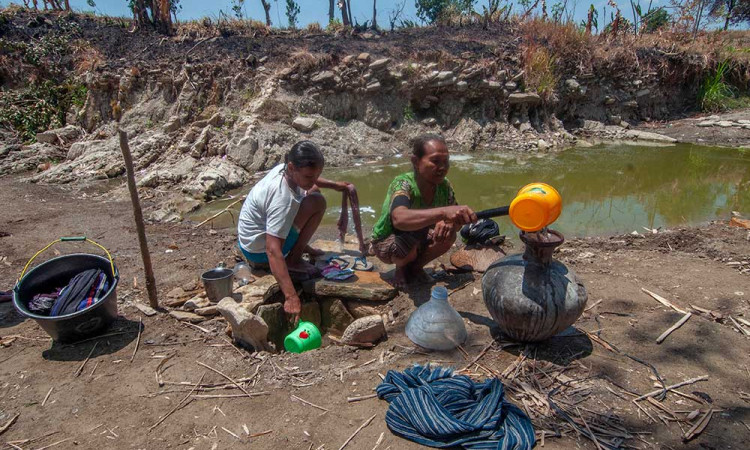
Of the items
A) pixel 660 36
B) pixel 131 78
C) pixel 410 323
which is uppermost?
pixel 660 36

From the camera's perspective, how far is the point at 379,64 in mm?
10258

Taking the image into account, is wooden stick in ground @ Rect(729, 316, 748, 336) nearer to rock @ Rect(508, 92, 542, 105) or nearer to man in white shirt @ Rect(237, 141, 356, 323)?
man in white shirt @ Rect(237, 141, 356, 323)

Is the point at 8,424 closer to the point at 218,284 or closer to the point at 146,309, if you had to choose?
the point at 146,309

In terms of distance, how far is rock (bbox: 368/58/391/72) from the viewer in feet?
33.6

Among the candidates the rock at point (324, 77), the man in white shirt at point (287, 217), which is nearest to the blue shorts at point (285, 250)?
the man in white shirt at point (287, 217)

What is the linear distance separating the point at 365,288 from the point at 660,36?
51.2 feet

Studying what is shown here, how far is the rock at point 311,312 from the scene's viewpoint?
3.54m

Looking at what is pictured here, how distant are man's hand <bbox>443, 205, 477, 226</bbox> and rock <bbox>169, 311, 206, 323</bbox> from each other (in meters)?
1.91

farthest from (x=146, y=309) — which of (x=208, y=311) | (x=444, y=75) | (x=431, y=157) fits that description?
(x=444, y=75)

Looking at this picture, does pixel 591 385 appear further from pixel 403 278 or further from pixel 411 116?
pixel 411 116

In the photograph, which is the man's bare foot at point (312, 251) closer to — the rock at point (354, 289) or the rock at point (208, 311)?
the rock at point (354, 289)

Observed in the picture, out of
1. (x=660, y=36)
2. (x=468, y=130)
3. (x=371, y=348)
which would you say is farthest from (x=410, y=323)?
(x=660, y=36)

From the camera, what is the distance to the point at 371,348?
285 centimetres

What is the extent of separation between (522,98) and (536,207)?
32.1 ft
